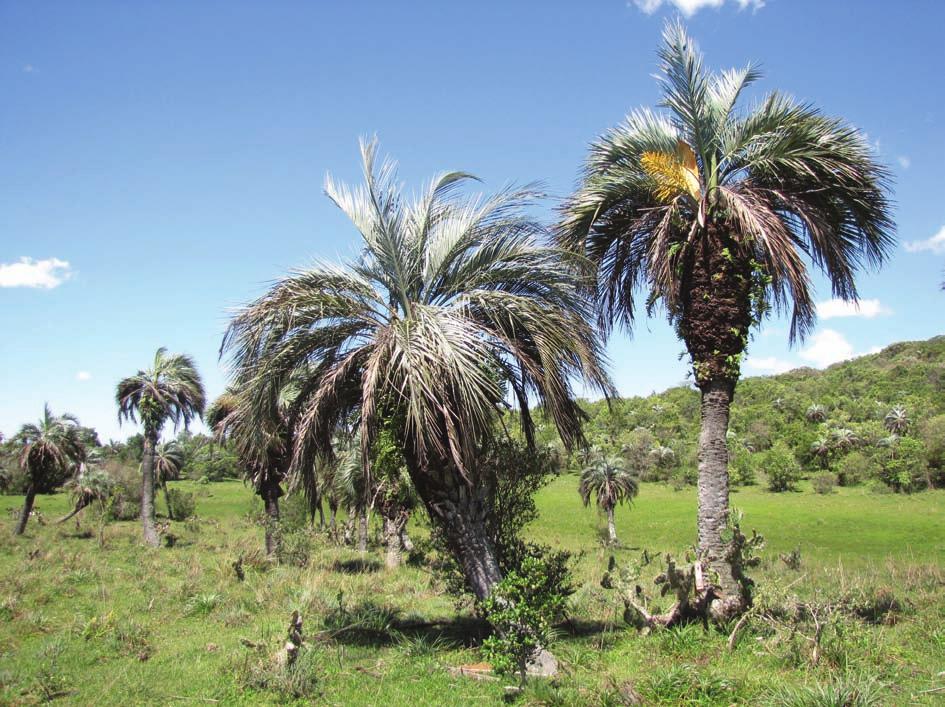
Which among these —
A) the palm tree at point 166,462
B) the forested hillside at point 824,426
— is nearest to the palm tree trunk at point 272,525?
the palm tree at point 166,462

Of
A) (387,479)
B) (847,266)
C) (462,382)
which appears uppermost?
(847,266)

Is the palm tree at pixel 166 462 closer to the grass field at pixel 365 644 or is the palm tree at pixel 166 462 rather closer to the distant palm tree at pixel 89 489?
the distant palm tree at pixel 89 489

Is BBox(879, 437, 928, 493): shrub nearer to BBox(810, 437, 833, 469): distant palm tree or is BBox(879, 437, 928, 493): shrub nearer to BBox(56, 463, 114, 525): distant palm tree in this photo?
BBox(810, 437, 833, 469): distant palm tree

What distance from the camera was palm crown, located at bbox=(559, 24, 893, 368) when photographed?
9648 millimetres

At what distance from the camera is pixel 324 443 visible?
10297mm

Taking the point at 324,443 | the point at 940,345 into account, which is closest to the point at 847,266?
the point at 324,443

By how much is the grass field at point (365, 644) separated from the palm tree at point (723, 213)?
189 cm

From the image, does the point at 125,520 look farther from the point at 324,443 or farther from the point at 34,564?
the point at 324,443

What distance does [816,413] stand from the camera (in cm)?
8456

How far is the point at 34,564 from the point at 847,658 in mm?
20893

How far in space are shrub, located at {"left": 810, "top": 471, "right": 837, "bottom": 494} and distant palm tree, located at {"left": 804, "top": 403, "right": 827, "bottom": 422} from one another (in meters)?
16.4

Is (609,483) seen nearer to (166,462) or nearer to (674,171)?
(166,462)

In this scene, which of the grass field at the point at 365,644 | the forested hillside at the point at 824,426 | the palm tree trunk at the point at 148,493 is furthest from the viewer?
the forested hillside at the point at 824,426

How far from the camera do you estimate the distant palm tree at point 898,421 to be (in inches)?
2790
